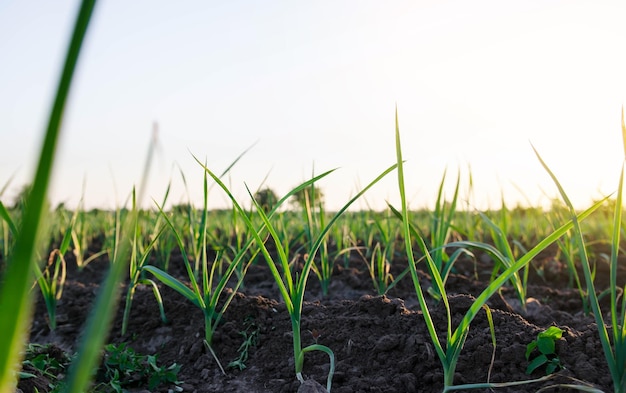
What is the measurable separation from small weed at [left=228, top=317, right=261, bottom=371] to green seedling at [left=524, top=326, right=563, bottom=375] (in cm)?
90

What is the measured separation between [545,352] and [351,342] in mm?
580

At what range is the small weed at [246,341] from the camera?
1.89 m

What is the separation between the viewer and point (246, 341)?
2012 mm

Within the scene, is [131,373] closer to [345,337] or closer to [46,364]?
[46,364]

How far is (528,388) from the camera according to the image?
A: 4.88 ft

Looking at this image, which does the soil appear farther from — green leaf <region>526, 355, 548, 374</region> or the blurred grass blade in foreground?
the blurred grass blade in foreground

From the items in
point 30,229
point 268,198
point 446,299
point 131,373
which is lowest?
point 131,373

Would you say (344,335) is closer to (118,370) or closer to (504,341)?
(504,341)

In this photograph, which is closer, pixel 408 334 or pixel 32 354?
pixel 408 334

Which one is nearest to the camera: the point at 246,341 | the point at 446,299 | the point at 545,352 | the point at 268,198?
the point at 446,299

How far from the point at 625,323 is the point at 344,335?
0.84 m

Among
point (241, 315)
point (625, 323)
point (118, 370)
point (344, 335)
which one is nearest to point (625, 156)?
point (625, 323)

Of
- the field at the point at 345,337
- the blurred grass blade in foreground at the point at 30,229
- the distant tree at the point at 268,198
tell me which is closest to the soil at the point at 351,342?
the field at the point at 345,337

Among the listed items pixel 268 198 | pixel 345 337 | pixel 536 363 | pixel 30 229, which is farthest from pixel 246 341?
pixel 30 229
